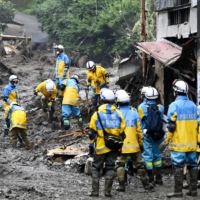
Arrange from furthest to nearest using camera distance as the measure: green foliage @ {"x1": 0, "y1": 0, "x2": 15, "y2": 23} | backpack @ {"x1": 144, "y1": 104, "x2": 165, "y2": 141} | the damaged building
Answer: green foliage @ {"x1": 0, "y1": 0, "x2": 15, "y2": 23}
the damaged building
backpack @ {"x1": 144, "y1": 104, "x2": 165, "y2": 141}

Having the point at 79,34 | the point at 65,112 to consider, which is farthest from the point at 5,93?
the point at 79,34

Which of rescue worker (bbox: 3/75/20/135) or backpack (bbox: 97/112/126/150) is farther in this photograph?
rescue worker (bbox: 3/75/20/135)

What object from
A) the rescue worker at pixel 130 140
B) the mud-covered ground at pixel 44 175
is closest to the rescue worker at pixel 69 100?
the mud-covered ground at pixel 44 175

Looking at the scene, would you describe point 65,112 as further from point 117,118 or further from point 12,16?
point 12,16

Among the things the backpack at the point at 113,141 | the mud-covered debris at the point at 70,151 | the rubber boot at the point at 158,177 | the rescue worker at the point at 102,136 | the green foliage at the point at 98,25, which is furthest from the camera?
the green foliage at the point at 98,25

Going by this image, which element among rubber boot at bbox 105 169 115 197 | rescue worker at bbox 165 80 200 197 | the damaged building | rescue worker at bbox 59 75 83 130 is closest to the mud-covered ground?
rubber boot at bbox 105 169 115 197

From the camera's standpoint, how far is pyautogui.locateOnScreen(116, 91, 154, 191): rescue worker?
30.3 ft

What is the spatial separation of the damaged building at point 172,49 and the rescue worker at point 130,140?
4.89 metres

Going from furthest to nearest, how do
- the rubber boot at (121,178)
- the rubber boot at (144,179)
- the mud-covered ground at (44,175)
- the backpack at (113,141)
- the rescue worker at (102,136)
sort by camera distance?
the rubber boot at (144,179), the rubber boot at (121,178), the mud-covered ground at (44,175), the rescue worker at (102,136), the backpack at (113,141)

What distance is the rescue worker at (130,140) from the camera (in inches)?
364

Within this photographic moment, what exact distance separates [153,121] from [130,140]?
2.13 ft

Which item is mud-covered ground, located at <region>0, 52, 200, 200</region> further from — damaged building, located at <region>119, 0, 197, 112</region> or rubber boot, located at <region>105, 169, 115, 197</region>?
damaged building, located at <region>119, 0, 197, 112</region>

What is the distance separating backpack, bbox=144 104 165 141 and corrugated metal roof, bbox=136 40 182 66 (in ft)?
15.8

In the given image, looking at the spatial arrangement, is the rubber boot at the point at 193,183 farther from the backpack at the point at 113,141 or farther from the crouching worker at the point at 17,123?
the crouching worker at the point at 17,123
